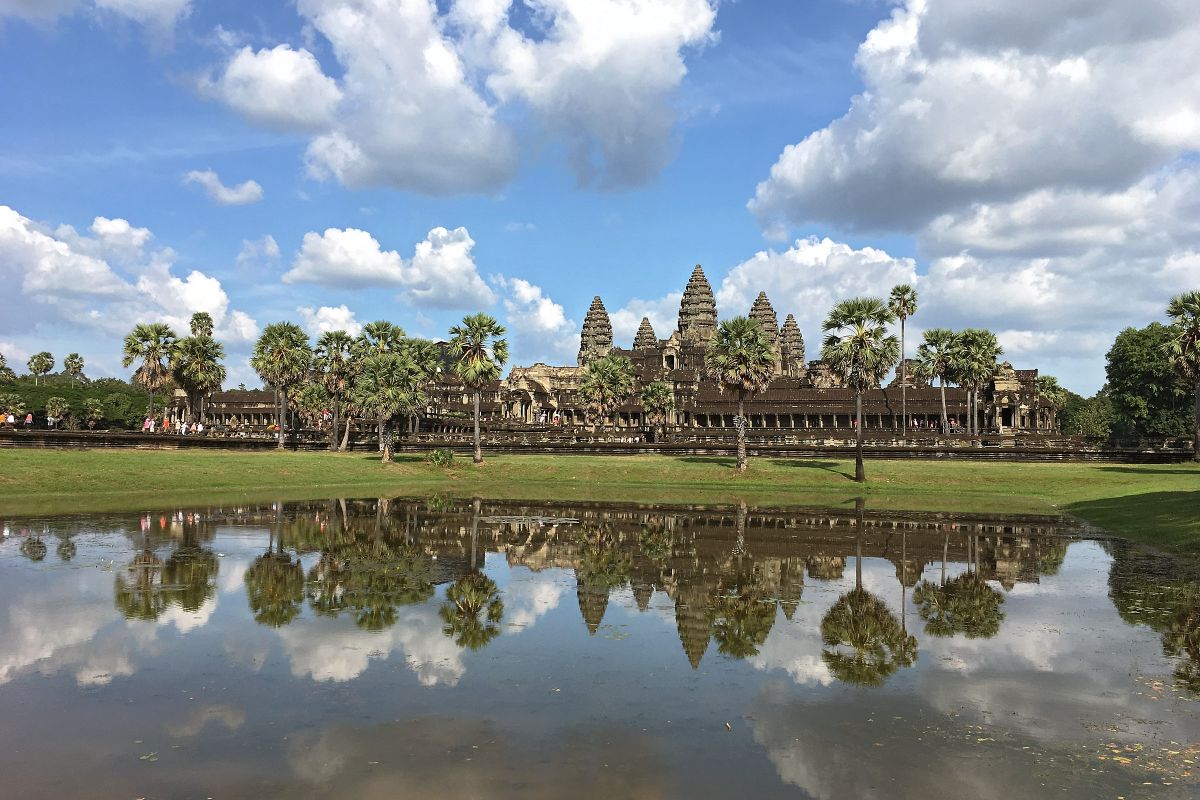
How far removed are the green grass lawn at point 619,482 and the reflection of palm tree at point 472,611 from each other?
2506 cm

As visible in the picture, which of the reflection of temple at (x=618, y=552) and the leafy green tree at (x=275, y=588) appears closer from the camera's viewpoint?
the leafy green tree at (x=275, y=588)

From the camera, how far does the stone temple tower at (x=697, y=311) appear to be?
173375mm

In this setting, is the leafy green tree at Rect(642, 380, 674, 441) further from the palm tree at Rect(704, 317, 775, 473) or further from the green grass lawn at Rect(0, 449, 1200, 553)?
the palm tree at Rect(704, 317, 775, 473)

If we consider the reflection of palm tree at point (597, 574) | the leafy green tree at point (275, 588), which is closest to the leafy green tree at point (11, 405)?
the leafy green tree at point (275, 588)

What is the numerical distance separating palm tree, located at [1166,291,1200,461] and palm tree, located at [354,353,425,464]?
209 ft

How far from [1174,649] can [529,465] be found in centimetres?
5453

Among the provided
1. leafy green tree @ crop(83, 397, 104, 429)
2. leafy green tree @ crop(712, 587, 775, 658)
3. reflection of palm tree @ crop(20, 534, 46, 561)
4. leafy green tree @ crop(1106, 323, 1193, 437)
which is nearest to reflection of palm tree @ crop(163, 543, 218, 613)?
reflection of palm tree @ crop(20, 534, 46, 561)

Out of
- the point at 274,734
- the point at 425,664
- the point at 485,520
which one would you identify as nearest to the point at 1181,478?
the point at 485,520

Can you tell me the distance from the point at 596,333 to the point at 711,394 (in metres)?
66.1

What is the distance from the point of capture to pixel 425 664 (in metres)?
14.4

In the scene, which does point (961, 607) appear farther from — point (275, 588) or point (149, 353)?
point (149, 353)

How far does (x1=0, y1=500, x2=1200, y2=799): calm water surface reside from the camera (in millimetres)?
9969

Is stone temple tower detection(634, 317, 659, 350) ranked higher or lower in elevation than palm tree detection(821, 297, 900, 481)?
higher

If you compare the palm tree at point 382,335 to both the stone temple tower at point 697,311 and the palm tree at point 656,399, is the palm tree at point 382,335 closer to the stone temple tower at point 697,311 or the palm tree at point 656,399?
the palm tree at point 656,399
